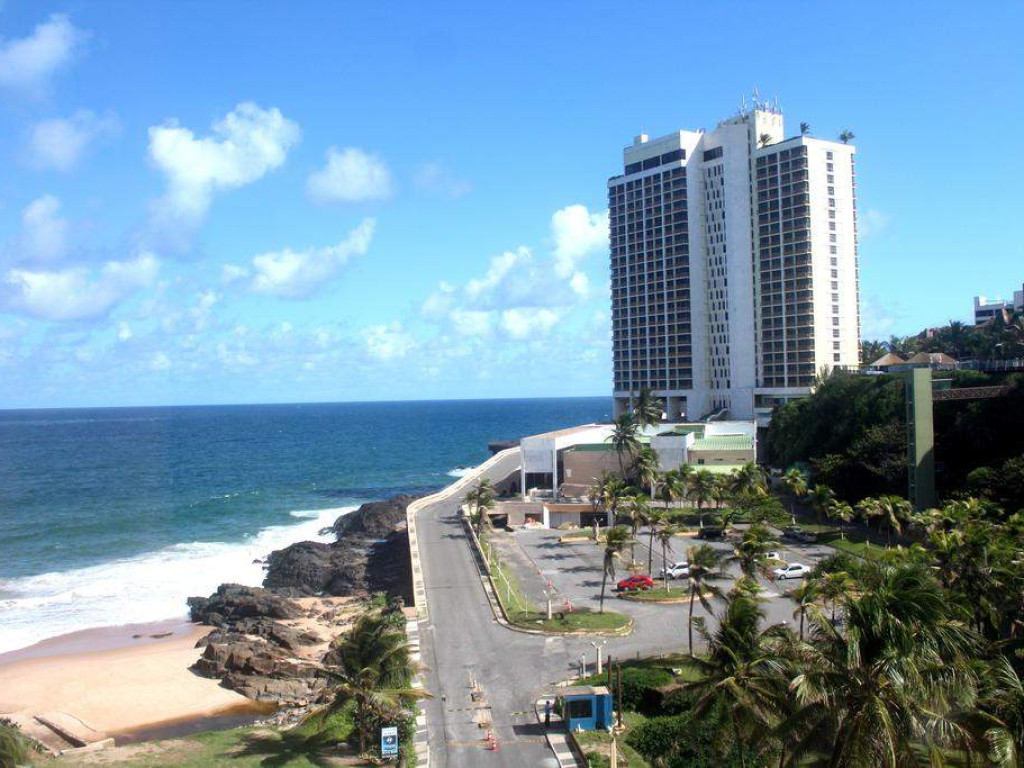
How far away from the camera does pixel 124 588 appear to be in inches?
2547

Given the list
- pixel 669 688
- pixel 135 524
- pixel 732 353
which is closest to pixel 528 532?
pixel 669 688

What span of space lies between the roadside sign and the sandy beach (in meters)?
15.9

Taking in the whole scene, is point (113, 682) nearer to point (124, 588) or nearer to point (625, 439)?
point (124, 588)

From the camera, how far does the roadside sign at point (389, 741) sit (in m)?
26.9

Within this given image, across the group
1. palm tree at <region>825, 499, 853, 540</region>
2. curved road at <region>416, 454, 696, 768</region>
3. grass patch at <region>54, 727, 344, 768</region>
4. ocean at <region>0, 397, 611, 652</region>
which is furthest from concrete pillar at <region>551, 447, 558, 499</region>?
grass patch at <region>54, 727, 344, 768</region>

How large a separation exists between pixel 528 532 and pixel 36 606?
36490 mm

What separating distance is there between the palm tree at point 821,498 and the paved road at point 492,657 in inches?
801

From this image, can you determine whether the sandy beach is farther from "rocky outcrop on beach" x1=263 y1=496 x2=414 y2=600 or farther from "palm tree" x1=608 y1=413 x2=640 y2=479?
"palm tree" x1=608 y1=413 x2=640 y2=479

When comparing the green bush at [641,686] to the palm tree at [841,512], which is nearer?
the green bush at [641,686]

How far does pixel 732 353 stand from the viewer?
399 ft

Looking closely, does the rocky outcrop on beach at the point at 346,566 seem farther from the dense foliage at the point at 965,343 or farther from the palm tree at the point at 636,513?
the dense foliage at the point at 965,343

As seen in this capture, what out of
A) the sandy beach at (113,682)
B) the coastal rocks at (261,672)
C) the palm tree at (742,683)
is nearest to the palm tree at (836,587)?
the palm tree at (742,683)

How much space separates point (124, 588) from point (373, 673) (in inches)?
1798

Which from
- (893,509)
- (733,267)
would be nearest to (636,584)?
(893,509)
